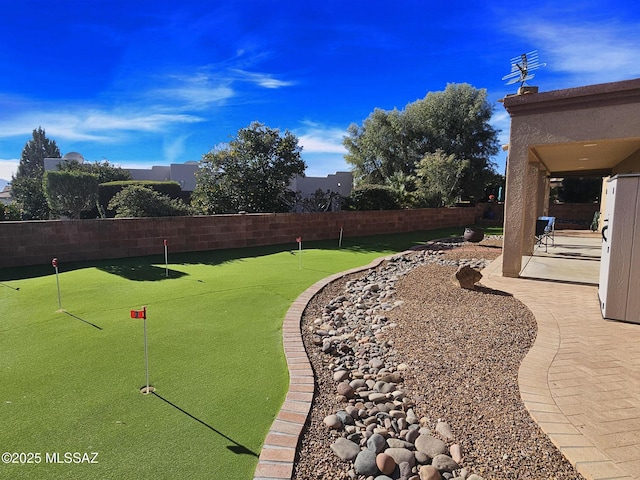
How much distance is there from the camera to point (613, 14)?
722 centimetres

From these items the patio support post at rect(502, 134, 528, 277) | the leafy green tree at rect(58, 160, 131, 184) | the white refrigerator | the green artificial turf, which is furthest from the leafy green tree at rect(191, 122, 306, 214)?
the leafy green tree at rect(58, 160, 131, 184)

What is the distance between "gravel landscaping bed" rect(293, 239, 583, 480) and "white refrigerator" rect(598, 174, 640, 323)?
1153 mm

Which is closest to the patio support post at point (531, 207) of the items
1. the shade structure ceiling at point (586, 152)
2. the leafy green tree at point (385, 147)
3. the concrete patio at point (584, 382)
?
the shade structure ceiling at point (586, 152)

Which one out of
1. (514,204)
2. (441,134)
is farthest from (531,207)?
(441,134)

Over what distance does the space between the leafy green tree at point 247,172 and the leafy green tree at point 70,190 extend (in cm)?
379

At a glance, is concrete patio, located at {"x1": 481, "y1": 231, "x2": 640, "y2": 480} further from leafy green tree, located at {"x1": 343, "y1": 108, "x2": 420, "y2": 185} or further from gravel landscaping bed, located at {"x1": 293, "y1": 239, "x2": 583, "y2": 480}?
leafy green tree, located at {"x1": 343, "y1": 108, "x2": 420, "y2": 185}

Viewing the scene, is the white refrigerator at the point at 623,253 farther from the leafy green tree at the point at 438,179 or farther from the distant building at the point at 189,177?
the distant building at the point at 189,177

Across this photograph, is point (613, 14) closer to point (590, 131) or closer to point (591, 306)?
point (590, 131)

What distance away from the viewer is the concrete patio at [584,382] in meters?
2.42

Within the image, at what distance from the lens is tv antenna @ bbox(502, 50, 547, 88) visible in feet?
25.4

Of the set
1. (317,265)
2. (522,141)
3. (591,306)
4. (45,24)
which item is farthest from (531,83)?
(45,24)

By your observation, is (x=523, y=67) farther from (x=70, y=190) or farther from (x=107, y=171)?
(x=107, y=171)

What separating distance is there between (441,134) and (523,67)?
18.5m

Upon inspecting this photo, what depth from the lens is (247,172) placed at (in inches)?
601
